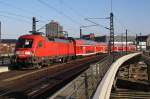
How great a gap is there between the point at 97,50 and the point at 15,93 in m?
66.1

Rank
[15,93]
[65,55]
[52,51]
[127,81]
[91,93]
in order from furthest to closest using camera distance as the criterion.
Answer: [127,81]
[65,55]
[52,51]
[15,93]
[91,93]

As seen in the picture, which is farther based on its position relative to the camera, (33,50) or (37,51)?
(37,51)

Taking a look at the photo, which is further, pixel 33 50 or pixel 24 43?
pixel 24 43

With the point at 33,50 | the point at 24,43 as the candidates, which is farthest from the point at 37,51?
the point at 24,43

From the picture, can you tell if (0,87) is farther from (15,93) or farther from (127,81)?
(127,81)

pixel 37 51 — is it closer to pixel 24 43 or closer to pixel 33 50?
pixel 33 50

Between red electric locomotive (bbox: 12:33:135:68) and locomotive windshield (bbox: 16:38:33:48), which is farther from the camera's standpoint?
locomotive windshield (bbox: 16:38:33:48)

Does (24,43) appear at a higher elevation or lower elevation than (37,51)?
higher

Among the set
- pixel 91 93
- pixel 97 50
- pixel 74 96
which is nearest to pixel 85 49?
pixel 97 50

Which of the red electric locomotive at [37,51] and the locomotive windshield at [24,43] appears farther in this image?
the locomotive windshield at [24,43]

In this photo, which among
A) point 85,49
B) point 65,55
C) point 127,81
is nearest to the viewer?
point 65,55

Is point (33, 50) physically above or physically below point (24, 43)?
below

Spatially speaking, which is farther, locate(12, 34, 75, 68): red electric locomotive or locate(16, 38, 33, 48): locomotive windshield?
locate(16, 38, 33, 48): locomotive windshield

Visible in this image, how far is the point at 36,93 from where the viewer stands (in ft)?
63.3
